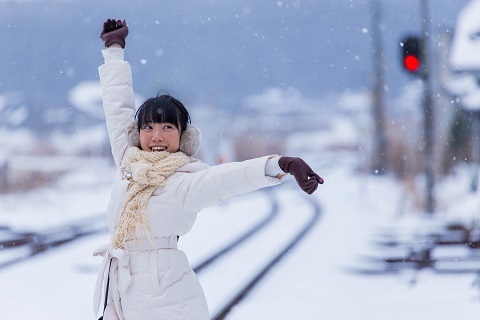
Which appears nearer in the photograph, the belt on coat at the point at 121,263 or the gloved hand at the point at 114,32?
the belt on coat at the point at 121,263

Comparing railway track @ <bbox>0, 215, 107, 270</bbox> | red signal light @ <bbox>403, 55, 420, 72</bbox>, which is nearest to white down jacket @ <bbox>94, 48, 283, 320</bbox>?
railway track @ <bbox>0, 215, 107, 270</bbox>

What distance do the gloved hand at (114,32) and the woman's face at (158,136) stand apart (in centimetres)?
50

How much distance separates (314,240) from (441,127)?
29.3ft

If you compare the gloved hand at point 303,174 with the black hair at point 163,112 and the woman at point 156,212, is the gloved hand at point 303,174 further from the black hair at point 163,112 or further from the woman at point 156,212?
the black hair at point 163,112

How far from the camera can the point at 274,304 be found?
5480 mm

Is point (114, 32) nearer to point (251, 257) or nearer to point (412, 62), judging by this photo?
point (251, 257)

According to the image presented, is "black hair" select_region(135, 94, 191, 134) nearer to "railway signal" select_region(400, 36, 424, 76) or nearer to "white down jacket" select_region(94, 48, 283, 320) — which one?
"white down jacket" select_region(94, 48, 283, 320)

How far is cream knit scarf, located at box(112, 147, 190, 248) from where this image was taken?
7.01 feet

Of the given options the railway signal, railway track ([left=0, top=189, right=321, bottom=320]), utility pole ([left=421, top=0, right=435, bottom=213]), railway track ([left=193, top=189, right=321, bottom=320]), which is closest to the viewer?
railway track ([left=193, top=189, right=321, bottom=320])

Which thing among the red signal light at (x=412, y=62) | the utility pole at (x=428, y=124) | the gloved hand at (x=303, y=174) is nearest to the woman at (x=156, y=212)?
the gloved hand at (x=303, y=174)

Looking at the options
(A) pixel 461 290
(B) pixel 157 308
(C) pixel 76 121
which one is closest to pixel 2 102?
(C) pixel 76 121

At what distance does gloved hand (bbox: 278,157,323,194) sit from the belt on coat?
57 centimetres

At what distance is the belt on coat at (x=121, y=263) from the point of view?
2156mm

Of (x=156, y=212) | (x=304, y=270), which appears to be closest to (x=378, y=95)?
(x=304, y=270)
